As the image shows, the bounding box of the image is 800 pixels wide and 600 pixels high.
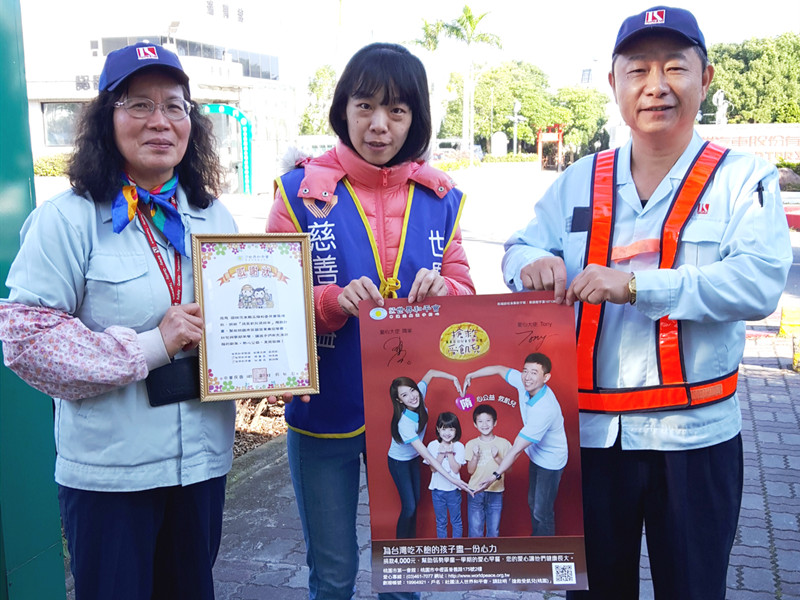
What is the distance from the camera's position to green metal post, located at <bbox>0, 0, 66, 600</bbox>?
8.57 ft

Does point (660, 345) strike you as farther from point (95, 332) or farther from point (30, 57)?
point (30, 57)

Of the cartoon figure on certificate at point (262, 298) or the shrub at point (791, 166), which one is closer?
the cartoon figure on certificate at point (262, 298)

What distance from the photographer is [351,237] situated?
235 centimetres

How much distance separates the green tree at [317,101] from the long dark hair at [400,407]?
58.8m

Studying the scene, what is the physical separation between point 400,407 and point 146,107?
3.68 ft

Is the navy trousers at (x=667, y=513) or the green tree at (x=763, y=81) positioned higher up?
the green tree at (x=763, y=81)

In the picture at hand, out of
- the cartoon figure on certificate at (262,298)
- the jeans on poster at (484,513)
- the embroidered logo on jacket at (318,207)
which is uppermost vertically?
the embroidered logo on jacket at (318,207)

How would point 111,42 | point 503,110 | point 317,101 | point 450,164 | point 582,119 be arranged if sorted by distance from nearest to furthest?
point 111,42, point 450,164, point 317,101, point 503,110, point 582,119

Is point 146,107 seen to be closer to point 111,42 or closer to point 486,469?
point 486,469

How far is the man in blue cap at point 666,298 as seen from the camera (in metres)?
1.96

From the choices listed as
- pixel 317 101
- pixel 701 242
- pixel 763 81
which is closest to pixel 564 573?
pixel 701 242

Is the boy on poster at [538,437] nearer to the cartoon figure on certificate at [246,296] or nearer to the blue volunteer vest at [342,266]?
the blue volunteer vest at [342,266]

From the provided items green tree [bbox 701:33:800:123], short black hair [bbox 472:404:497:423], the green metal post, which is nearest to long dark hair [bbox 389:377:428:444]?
short black hair [bbox 472:404:497:423]

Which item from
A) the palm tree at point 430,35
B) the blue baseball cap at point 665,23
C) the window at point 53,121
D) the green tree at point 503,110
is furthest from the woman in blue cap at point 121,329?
the green tree at point 503,110
